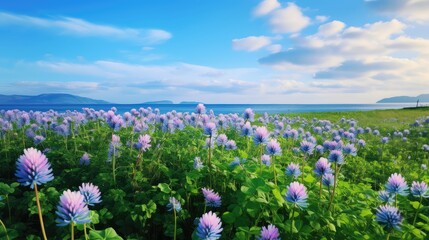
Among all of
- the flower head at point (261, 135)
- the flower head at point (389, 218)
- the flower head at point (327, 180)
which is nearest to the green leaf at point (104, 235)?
the flower head at point (261, 135)

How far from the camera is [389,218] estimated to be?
2.52m

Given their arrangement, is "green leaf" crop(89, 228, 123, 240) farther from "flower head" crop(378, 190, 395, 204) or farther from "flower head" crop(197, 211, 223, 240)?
"flower head" crop(378, 190, 395, 204)

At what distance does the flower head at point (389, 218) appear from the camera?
2.49m

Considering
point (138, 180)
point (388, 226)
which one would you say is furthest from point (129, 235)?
point (388, 226)

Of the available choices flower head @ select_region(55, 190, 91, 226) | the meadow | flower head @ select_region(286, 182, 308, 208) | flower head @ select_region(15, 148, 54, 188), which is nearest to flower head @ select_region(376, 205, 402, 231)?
the meadow

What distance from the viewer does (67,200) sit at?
185 cm

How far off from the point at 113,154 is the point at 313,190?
8.28 feet

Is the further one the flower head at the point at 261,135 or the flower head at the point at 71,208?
the flower head at the point at 261,135

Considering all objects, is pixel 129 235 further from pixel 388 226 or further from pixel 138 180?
pixel 388 226

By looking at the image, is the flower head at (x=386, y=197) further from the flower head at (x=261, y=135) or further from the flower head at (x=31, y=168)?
the flower head at (x=31, y=168)

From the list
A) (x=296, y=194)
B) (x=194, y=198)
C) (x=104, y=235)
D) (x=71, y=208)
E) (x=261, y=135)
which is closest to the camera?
(x=71, y=208)

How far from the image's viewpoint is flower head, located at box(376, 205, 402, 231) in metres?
2.49

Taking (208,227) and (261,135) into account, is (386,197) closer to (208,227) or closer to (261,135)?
(261,135)

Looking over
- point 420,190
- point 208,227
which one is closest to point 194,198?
point 208,227
